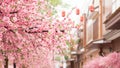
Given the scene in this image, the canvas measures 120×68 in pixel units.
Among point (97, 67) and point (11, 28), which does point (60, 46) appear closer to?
point (11, 28)

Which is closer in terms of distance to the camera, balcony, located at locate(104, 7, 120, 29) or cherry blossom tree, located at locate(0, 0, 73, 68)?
cherry blossom tree, located at locate(0, 0, 73, 68)

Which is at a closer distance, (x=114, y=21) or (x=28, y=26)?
(x=28, y=26)

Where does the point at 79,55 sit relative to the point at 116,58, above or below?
below

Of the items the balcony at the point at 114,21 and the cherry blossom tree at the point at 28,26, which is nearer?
the cherry blossom tree at the point at 28,26

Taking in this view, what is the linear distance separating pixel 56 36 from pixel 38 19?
622 mm

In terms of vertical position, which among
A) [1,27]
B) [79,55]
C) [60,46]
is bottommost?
[79,55]

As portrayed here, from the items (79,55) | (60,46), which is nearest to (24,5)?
(60,46)

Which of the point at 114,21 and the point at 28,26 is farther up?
the point at 28,26

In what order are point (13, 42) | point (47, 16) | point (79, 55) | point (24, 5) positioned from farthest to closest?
point (79, 55) < point (47, 16) < point (13, 42) < point (24, 5)

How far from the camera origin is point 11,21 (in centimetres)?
918

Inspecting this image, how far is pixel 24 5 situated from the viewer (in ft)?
31.0

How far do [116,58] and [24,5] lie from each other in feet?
20.4

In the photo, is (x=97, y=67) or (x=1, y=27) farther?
(x=97, y=67)

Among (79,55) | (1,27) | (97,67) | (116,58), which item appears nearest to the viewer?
(1,27)
